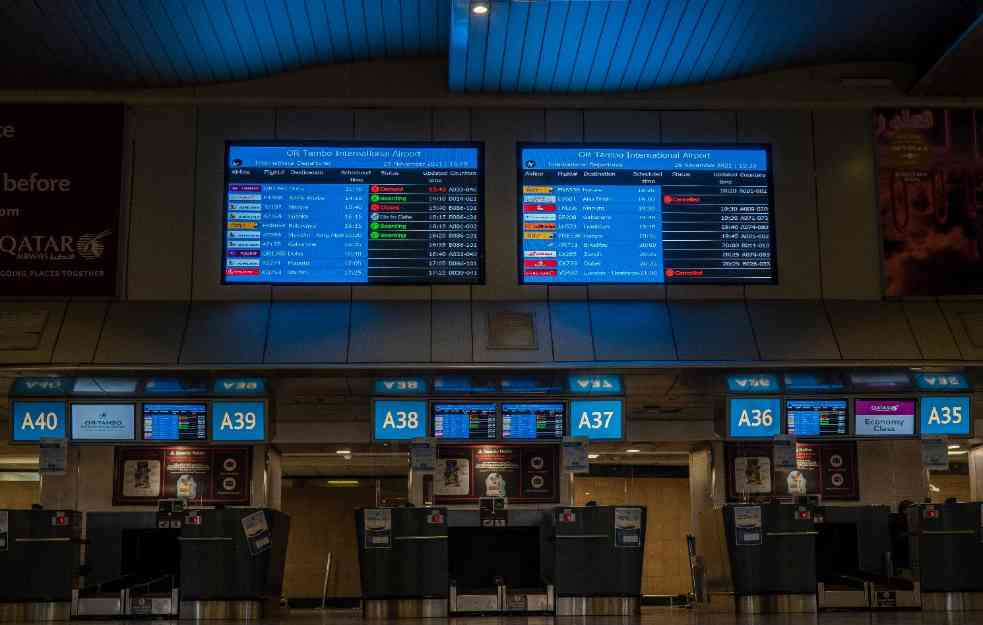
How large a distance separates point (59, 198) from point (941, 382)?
393 inches

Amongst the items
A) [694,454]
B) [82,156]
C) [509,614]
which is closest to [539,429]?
[509,614]

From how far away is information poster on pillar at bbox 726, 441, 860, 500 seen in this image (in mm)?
14055

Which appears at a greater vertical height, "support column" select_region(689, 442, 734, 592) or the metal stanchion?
"support column" select_region(689, 442, 734, 592)

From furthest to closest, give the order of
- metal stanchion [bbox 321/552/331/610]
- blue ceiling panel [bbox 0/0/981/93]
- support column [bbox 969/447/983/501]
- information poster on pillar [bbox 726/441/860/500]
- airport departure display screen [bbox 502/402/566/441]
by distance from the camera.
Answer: metal stanchion [bbox 321/552/331/610] → support column [bbox 969/447/983/501] → information poster on pillar [bbox 726/441/860/500] → airport departure display screen [bbox 502/402/566/441] → blue ceiling panel [bbox 0/0/981/93]

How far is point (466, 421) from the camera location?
41.9 ft

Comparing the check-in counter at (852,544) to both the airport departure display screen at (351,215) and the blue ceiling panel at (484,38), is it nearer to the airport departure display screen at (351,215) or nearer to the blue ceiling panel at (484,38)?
the airport departure display screen at (351,215)

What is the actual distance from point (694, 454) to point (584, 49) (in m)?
5.71

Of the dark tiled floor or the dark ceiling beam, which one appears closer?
the dark tiled floor

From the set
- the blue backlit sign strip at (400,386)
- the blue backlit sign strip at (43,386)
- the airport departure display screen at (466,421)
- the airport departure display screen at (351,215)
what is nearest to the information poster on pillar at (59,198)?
the blue backlit sign strip at (43,386)

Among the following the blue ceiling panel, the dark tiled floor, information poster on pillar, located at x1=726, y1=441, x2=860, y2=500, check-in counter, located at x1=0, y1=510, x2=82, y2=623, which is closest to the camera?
the dark tiled floor

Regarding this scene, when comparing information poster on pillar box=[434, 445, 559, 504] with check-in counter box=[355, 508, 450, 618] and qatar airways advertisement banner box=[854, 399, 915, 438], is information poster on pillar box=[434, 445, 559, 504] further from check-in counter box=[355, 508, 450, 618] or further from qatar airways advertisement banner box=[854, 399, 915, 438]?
qatar airways advertisement banner box=[854, 399, 915, 438]

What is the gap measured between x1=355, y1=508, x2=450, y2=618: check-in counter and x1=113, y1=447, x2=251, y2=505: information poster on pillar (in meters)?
2.47

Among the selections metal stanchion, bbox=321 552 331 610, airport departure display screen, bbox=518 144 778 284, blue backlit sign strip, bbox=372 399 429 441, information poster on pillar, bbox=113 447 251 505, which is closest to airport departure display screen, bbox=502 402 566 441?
blue backlit sign strip, bbox=372 399 429 441

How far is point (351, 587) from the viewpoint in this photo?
21000 mm
